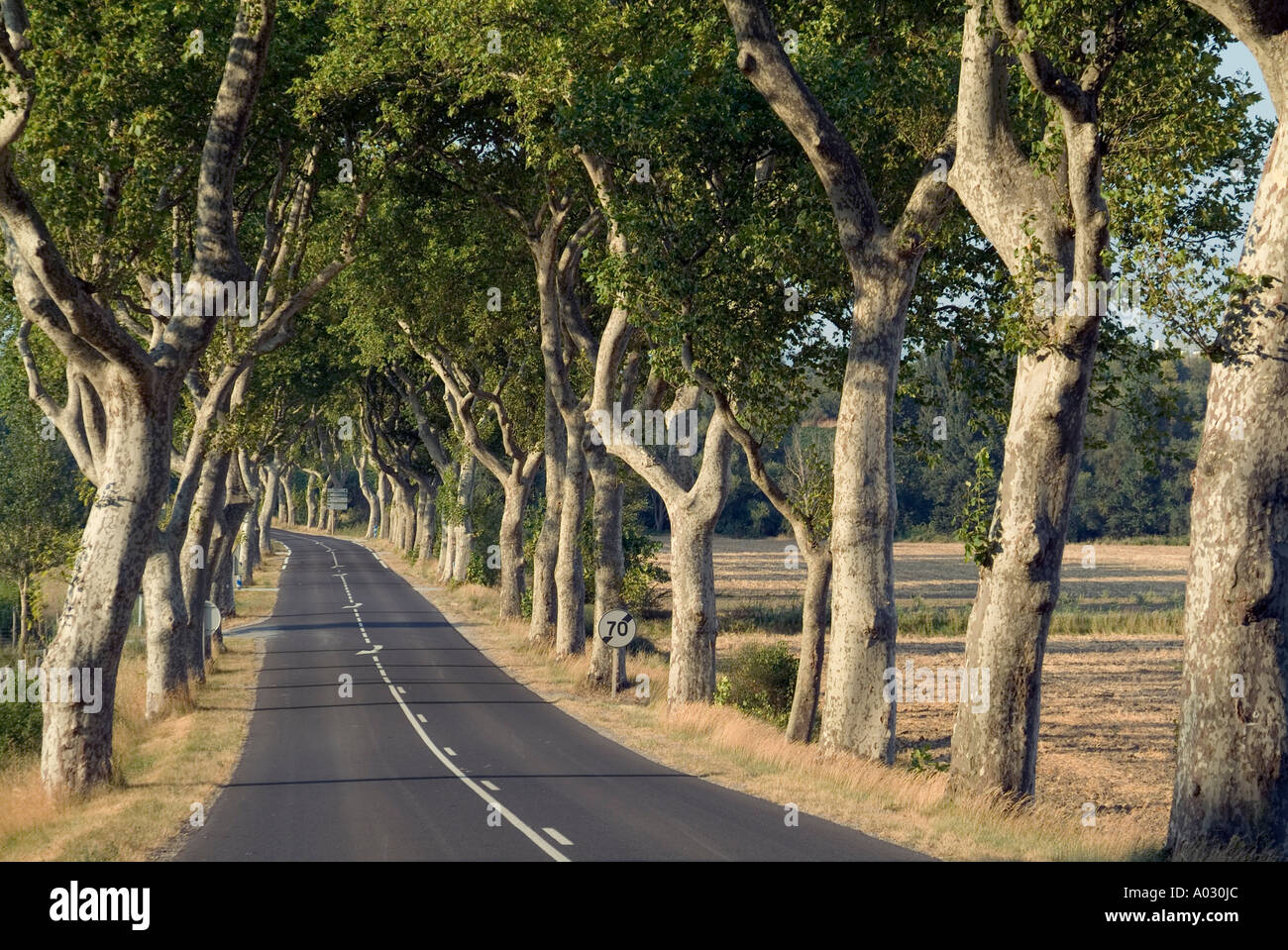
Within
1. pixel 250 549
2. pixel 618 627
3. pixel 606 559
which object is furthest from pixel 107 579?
pixel 250 549

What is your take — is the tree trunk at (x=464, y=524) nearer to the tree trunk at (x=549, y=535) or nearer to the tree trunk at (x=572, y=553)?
the tree trunk at (x=549, y=535)

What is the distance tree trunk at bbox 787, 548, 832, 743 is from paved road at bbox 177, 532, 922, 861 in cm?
321

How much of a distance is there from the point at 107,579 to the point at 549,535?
17.9 m

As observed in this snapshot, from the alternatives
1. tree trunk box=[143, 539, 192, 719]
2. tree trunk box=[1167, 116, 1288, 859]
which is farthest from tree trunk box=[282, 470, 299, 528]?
tree trunk box=[1167, 116, 1288, 859]

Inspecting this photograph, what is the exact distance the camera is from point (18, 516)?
4694cm

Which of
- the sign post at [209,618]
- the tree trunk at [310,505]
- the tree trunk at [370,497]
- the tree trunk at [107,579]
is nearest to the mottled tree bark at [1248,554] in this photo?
the tree trunk at [107,579]

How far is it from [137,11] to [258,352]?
943cm

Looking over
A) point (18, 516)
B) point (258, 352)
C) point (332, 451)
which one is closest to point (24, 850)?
point (258, 352)

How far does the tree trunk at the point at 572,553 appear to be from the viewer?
29.1 m

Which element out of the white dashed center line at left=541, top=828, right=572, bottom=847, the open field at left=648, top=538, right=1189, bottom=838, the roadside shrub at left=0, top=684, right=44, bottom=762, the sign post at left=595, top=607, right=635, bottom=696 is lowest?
the open field at left=648, top=538, right=1189, bottom=838

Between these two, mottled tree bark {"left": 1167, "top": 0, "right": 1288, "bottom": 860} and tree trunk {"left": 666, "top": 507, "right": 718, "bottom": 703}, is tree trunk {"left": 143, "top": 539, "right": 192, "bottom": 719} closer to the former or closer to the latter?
tree trunk {"left": 666, "top": 507, "right": 718, "bottom": 703}

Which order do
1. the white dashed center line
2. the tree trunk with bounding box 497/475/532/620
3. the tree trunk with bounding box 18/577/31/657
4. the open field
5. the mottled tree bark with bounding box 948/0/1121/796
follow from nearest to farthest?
the white dashed center line
the mottled tree bark with bounding box 948/0/1121/796
the open field
the tree trunk with bounding box 18/577/31/657
the tree trunk with bounding box 497/475/532/620

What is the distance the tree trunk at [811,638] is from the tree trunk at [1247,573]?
9.51 metres

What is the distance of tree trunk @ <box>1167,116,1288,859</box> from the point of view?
10.5m
